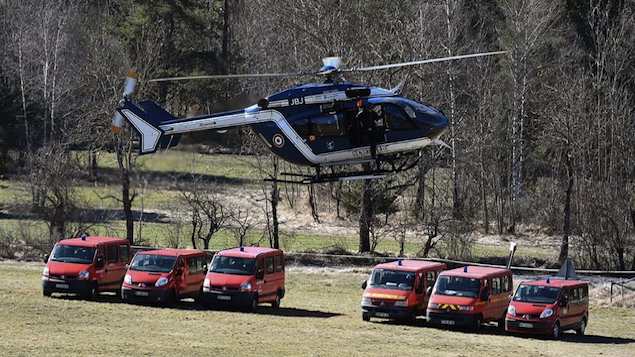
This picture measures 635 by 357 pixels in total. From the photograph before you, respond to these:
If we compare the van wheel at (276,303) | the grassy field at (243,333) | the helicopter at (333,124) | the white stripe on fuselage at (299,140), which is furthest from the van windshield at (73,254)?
the white stripe on fuselage at (299,140)

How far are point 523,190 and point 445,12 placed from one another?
33.4 feet

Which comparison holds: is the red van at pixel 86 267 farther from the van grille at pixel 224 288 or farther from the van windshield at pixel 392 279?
the van windshield at pixel 392 279

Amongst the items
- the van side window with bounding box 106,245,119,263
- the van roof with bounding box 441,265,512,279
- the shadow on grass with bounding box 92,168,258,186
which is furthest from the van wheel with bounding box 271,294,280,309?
the shadow on grass with bounding box 92,168,258,186

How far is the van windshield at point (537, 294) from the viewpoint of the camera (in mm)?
31984

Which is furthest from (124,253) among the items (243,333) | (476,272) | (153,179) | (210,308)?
(153,179)

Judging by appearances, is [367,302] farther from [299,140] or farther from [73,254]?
[73,254]

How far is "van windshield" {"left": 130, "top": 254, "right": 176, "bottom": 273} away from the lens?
112 ft

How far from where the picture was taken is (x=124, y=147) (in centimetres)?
5053

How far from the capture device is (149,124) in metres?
31.2

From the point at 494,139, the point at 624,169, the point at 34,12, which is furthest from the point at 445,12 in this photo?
the point at 34,12

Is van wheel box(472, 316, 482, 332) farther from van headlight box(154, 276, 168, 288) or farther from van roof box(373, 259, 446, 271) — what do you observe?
van headlight box(154, 276, 168, 288)

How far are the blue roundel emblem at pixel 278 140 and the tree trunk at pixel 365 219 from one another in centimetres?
1791

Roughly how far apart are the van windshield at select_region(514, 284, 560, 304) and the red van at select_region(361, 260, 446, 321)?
8.77 ft

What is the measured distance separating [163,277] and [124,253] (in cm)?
296
